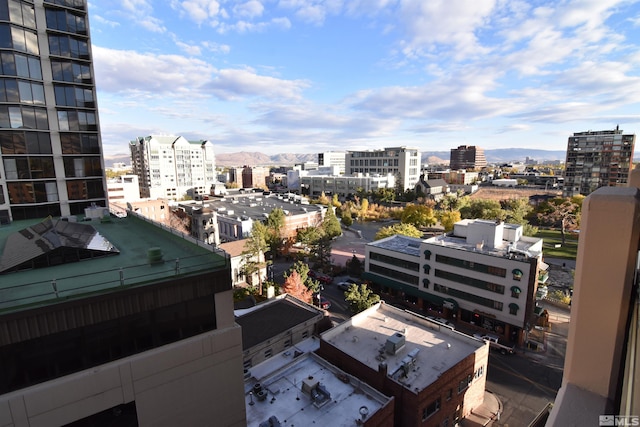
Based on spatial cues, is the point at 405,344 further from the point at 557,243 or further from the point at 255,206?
the point at 557,243

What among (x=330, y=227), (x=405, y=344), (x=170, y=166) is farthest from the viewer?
(x=170, y=166)

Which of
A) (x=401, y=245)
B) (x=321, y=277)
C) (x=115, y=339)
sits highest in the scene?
(x=115, y=339)

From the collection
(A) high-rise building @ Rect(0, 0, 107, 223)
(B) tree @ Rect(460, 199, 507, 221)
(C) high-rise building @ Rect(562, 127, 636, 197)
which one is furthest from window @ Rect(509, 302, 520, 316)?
(C) high-rise building @ Rect(562, 127, 636, 197)

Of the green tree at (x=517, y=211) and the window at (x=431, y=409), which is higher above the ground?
the green tree at (x=517, y=211)

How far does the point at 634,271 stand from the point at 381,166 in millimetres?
139345

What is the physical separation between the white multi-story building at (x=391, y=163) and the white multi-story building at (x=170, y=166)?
67.0 m

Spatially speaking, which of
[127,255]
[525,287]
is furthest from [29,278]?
[525,287]

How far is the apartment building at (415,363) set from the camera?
20172 mm

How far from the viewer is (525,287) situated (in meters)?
32.1

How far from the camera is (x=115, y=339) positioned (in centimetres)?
889

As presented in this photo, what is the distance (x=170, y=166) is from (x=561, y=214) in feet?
419

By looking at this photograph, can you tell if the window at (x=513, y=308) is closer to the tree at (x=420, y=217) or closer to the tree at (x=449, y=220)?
the tree at (x=449, y=220)

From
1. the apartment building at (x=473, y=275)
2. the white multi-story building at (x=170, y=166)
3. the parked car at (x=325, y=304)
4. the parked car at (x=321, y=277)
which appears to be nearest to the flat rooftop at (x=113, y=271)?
the parked car at (x=325, y=304)

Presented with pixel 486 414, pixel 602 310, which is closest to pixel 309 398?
pixel 486 414
